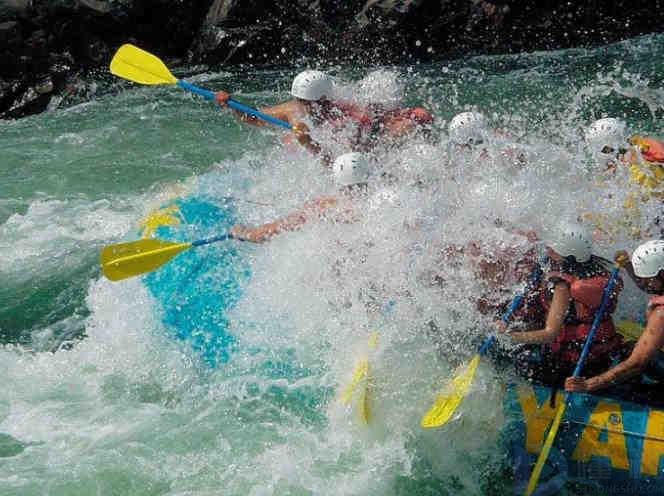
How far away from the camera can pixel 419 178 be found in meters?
5.09

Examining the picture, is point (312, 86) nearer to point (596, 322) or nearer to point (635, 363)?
point (596, 322)

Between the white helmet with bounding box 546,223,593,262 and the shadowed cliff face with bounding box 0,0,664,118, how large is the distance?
7782 millimetres

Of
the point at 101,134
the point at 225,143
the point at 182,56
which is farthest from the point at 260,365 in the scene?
the point at 182,56

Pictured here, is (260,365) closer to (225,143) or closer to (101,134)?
(225,143)

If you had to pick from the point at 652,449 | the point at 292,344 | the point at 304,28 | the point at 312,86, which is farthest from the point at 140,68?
the point at 304,28

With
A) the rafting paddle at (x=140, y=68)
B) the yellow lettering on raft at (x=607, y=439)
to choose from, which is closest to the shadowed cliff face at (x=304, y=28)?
the rafting paddle at (x=140, y=68)

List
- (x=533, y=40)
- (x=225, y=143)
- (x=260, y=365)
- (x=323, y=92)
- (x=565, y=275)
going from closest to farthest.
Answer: (x=565, y=275), (x=260, y=365), (x=323, y=92), (x=225, y=143), (x=533, y=40)

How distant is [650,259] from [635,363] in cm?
53

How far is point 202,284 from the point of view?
521 centimetres

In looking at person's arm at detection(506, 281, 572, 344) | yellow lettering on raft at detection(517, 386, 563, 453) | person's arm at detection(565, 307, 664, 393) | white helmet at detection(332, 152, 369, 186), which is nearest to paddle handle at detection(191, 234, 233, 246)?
white helmet at detection(332, 152, 369, 186)

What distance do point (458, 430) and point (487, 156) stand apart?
82.6 inches

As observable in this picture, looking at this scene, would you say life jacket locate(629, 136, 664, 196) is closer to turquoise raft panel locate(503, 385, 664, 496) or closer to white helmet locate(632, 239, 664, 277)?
white helmet locate(632, 239, 664, 277)

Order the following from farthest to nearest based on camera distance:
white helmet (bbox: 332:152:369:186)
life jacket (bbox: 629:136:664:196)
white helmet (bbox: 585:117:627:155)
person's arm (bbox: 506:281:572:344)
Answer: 1. white helmet (bbox: 585:117:627:155)
2. life jacket (bbox: 629:136:664:196)
3. white helmet (bbox: 332:152:369:186)
4. person's arm (bbox: 506:281:572:344)

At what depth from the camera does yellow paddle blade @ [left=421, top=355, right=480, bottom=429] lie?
3828mm
